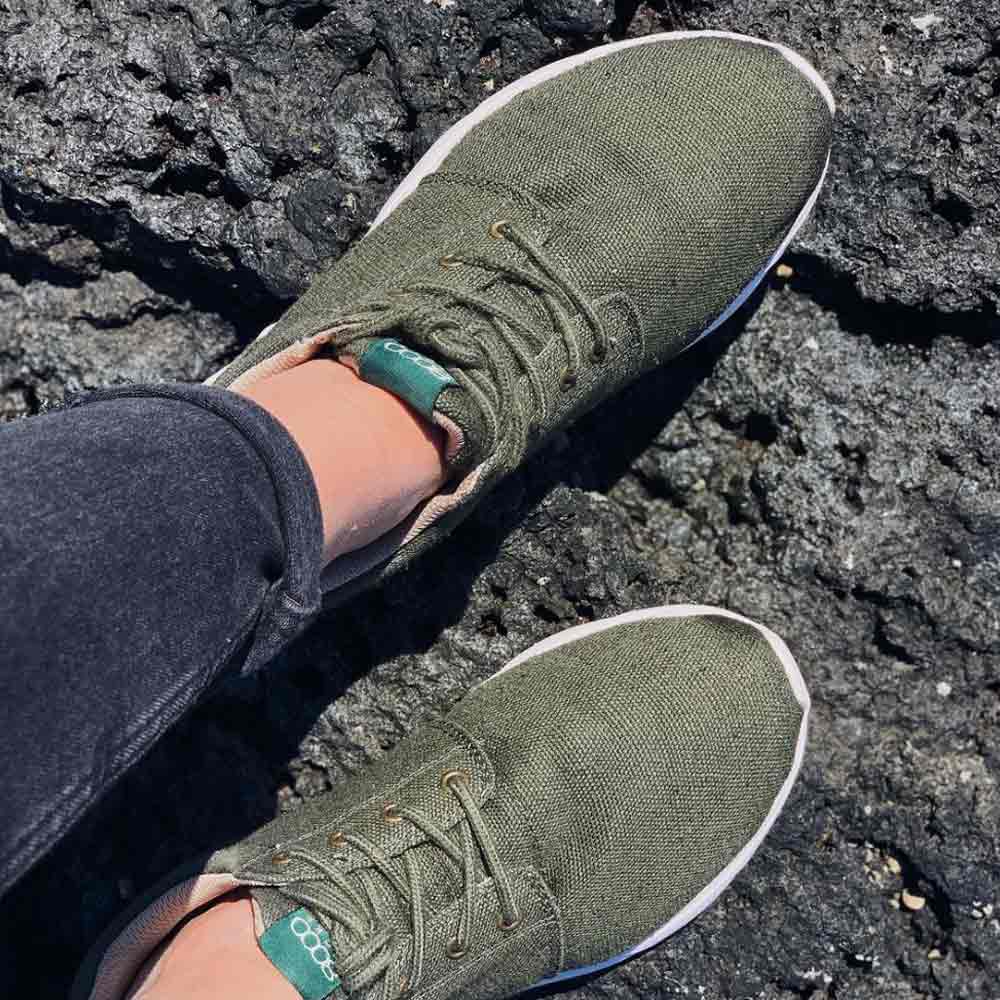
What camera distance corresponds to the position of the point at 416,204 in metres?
2.03

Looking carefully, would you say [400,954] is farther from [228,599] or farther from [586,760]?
[228,599]

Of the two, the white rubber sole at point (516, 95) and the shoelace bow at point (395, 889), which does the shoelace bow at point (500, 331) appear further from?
the shoelace bow at point (395, 889)

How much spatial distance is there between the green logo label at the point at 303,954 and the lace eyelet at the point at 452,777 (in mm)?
303

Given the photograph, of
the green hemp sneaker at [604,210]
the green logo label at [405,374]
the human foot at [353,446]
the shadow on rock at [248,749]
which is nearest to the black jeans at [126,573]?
the human foot at [353,446]

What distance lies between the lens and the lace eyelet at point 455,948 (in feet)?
6.31

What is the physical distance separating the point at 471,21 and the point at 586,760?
1317 millimetres

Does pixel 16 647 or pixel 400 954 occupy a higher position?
pixel 16 647

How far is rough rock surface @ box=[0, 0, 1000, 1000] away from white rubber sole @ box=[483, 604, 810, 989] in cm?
4

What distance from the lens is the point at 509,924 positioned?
6.42 ft

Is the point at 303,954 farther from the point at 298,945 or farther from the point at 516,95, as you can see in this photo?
the point at 516,95

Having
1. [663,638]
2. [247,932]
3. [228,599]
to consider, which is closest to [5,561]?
[228,599]

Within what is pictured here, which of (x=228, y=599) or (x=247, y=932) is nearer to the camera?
(x=228, y=599)

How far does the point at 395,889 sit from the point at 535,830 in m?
0.26

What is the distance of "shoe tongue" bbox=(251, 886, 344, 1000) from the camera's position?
1.80 meters
